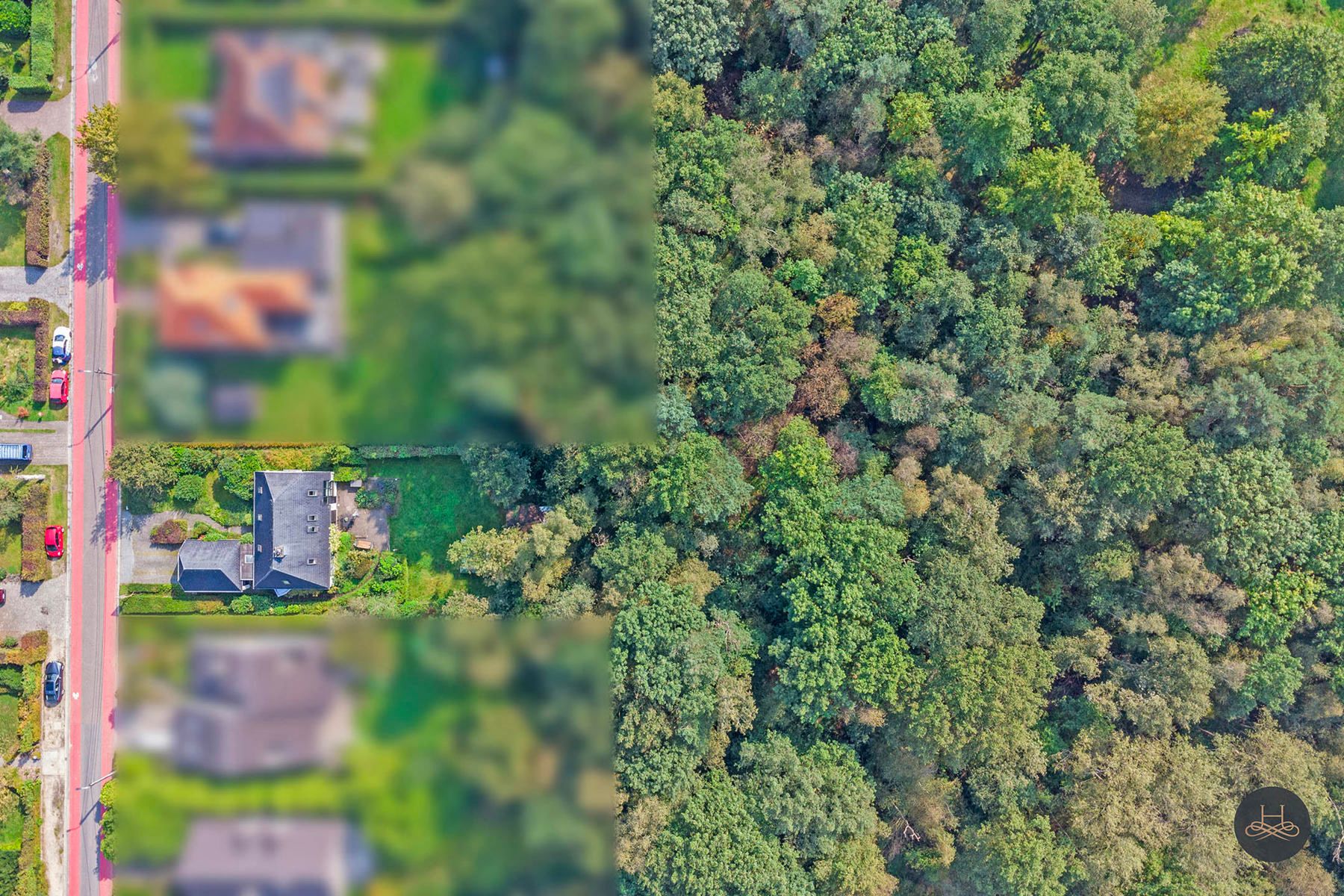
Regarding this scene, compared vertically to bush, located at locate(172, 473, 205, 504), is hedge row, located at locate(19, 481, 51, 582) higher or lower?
lower

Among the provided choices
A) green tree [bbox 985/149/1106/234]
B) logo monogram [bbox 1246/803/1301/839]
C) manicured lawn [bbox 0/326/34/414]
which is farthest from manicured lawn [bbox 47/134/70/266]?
logo monogram [bbox 1246/803/1301/839]

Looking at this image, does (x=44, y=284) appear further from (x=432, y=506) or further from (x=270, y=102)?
(x=270, y=102)

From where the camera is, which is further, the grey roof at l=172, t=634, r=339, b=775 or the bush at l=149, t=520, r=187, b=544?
the bush at l=149, t=520, r=187, b=544

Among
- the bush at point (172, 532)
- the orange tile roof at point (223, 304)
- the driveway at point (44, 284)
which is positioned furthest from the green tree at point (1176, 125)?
the driveway at point (44, 284)

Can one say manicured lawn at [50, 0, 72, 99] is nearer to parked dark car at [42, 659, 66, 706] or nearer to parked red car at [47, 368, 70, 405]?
parked red car at [47, 368, 70, 405]

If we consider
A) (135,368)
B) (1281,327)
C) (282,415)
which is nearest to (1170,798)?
(1281,327)

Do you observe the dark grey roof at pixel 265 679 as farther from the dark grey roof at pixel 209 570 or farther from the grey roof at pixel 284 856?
the dark grey roof at pixel 209 570

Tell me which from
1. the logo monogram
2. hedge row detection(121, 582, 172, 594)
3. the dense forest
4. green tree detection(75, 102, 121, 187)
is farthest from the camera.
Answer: hedge row detection(121, 582, 172, 594)
